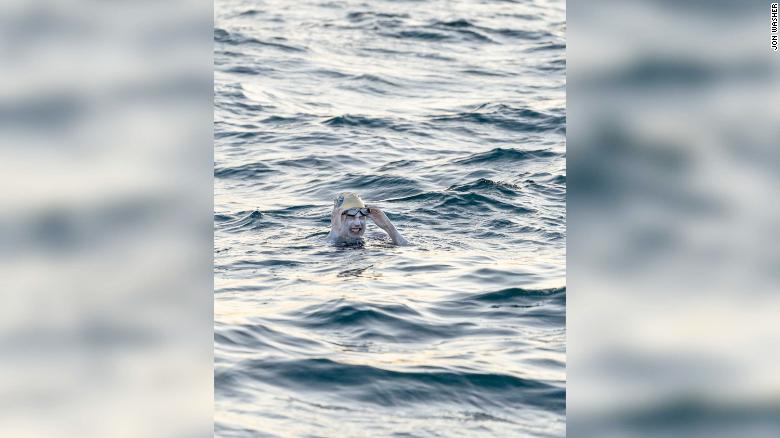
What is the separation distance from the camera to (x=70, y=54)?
97cm

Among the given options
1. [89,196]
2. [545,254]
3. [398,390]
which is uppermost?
[89,196]

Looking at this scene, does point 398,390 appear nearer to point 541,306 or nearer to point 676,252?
point 541,306

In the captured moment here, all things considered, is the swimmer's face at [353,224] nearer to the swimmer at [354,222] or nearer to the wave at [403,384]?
the swimmer at [354,222]

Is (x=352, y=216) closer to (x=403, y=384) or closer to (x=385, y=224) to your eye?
(x=385, y=224)

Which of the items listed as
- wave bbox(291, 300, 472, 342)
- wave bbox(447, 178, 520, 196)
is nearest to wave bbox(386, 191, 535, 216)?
wave bbox(447, 178, 520, 196)

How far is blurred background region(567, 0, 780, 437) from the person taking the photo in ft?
3.19

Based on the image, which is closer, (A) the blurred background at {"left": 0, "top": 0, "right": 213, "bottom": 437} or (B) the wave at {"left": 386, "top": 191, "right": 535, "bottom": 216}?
(A) the blurred background at {"left": 0, "top": 0, "right": 213, "bottom": 437}

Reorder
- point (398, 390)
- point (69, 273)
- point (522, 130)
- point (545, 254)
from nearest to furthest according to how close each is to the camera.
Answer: point (69, 273) → point (398, 390) → point (545, 254) → point (522, 130)

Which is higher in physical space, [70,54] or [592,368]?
[70,54]

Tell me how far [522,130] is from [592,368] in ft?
55.1

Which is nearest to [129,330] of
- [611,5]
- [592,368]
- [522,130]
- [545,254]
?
[592,368]

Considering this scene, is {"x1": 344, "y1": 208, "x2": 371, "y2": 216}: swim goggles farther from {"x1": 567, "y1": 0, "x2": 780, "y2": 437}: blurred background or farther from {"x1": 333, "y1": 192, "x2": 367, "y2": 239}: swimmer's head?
{"x1": 567, "y1": 0, "x2": 780, "y2": 437}: blurred background

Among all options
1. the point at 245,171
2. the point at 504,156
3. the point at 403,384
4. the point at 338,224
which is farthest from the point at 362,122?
the point at 403,384

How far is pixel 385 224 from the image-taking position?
11.6 m
